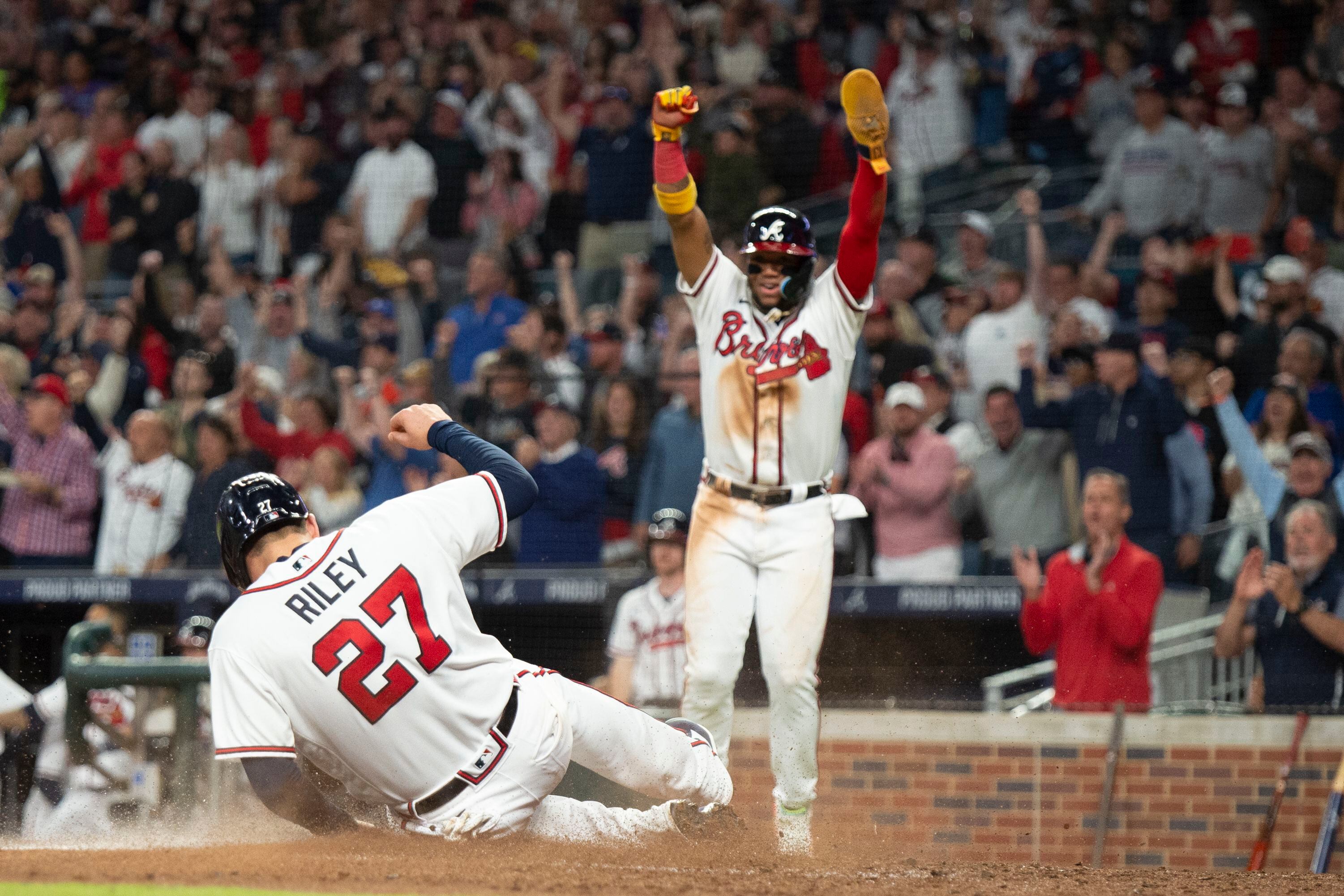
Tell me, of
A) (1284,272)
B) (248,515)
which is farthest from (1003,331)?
(248,515)

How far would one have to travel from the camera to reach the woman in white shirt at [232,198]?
12117 mm

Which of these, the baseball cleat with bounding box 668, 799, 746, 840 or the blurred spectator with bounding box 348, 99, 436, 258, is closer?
the baseball cleat with bounding box 668, 799, 746, 840

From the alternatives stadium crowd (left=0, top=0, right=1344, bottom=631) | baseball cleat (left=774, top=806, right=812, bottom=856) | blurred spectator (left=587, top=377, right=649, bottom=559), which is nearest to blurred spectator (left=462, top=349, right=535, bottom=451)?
stadium crowd (left=0, top=0, right=1344, bottom=631)

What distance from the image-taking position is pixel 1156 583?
675 centimetres

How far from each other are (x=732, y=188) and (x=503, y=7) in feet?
12.5

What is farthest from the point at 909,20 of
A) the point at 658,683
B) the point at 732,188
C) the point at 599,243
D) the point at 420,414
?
the point at 420,414

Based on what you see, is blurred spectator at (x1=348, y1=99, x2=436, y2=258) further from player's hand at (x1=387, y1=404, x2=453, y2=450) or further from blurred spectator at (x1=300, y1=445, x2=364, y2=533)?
player's hand at (x1=387, y1=404, x2=453, y2=450)

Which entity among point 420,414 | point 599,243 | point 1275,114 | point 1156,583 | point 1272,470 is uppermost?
point 1275,114

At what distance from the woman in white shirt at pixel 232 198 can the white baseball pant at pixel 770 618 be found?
25.1 ft

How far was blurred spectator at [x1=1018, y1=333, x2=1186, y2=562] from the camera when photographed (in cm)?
789

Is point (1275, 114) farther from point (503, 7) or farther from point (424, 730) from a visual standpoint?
point (424, 730)

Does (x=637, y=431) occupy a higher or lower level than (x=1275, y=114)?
lower

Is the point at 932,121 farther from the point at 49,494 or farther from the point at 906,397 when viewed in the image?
the point at 49,494

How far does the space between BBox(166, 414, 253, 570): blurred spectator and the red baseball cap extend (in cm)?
144
